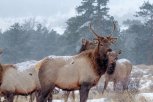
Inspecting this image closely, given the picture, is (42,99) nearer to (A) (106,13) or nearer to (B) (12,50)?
(A) (106,13)

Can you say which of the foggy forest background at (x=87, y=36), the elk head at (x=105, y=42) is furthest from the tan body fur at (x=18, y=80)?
the foggy forest background at (x=87, y=36)

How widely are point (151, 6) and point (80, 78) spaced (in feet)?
146

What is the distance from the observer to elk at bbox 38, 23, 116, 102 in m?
11.7

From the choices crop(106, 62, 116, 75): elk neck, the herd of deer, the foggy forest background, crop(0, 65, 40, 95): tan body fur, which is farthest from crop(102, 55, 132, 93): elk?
the foggy forest background

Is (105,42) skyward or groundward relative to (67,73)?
skyward

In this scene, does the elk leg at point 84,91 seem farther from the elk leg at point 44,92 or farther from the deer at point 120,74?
the deer at point 120,74

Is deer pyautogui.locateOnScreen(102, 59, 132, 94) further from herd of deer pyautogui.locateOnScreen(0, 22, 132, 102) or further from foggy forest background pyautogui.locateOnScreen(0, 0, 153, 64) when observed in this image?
foggy forest background pyautogui.locateOnScreen(0, 0, 153, 64)

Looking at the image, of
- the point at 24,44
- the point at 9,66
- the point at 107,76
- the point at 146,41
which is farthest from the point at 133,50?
the point at 9,66

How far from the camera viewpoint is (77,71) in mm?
11938

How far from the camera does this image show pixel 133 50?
55.8m

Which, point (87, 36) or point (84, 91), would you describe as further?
point (87, 36)

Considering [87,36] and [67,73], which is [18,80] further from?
[87,36]

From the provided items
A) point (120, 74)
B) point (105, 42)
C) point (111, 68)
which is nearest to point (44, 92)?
point (105, 42)

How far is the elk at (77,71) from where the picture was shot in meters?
11.7
